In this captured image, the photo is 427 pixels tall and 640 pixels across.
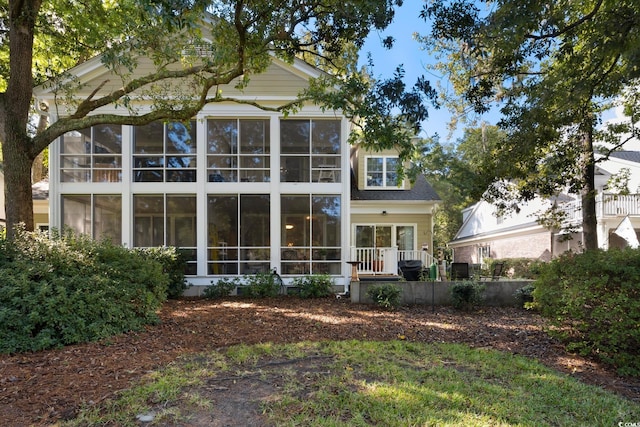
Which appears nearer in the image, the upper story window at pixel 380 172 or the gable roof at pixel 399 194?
the gable roof at pixel 399 194

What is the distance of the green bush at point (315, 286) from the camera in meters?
10.0

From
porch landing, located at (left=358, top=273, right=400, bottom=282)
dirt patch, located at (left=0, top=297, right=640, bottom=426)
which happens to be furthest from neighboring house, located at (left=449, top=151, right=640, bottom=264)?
dirt patch, located at (left=0, top=297, right=640, bottom=426)

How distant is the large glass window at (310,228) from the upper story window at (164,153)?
10.5ft

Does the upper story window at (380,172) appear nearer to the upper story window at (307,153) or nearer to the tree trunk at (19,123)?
the upper story window at (307,153)

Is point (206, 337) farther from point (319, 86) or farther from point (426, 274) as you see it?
point (426, 274)

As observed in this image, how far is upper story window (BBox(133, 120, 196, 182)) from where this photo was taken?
10.9 metres

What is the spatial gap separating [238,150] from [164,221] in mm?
3132

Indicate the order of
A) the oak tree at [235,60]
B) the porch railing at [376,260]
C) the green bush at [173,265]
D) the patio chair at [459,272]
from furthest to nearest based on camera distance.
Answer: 1. the porch railing at [376,260]
2. the patio chair at [459,272]
3. the green bush at [173,265]
4. the oak tree at [235,60]

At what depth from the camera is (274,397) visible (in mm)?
3373

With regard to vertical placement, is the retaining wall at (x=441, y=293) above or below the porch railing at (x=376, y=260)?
below

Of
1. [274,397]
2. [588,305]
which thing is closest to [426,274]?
[588,305]

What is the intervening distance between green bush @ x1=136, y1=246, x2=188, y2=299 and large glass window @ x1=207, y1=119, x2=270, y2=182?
252cm

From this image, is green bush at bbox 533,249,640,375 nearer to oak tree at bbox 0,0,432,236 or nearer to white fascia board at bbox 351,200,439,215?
oak tree at bbox 0,0,432,236

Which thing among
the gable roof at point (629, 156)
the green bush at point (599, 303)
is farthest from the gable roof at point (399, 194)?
the gable roof at point (629, 156)
